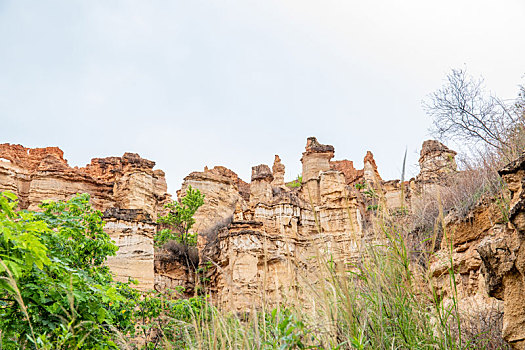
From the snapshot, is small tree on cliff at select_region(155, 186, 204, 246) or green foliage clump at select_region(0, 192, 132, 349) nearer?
green foliage clump at select_region(0, 192, 132, 349)

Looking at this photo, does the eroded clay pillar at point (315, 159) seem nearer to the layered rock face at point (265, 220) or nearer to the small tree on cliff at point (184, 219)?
the layered rock face at point (265, 220)

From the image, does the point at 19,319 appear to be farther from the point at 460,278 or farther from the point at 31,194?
the point at 31,194

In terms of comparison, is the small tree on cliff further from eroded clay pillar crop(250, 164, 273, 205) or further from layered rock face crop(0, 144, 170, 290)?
eroded clay pillar crop(250, 164, 273, 205)

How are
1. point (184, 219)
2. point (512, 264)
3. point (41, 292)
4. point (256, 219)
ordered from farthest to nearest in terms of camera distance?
point (184, 219) < point (256, 219) < point (41, 292) < point (512, 264)

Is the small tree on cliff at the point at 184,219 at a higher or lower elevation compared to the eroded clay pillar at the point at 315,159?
lower

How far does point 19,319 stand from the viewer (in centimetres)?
439

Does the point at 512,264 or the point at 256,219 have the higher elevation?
the point at 256,219

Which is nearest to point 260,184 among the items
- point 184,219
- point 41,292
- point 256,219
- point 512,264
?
point 184,219

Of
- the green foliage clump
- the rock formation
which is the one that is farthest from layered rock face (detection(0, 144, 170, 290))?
the green foliage clump

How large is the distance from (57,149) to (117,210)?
730 inches

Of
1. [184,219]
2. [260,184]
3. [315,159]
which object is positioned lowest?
[184,219]

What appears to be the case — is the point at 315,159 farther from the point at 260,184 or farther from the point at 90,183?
the point at 90,183

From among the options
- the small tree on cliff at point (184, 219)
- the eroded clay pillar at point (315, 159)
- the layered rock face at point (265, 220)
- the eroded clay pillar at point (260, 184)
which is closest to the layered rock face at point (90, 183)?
the small tree on cliff at point (184, 219)

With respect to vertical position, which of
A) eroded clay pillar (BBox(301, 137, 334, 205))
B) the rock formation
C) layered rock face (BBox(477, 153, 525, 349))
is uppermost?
eroded clay pillar (BBox(301, 137, 334, 205))
